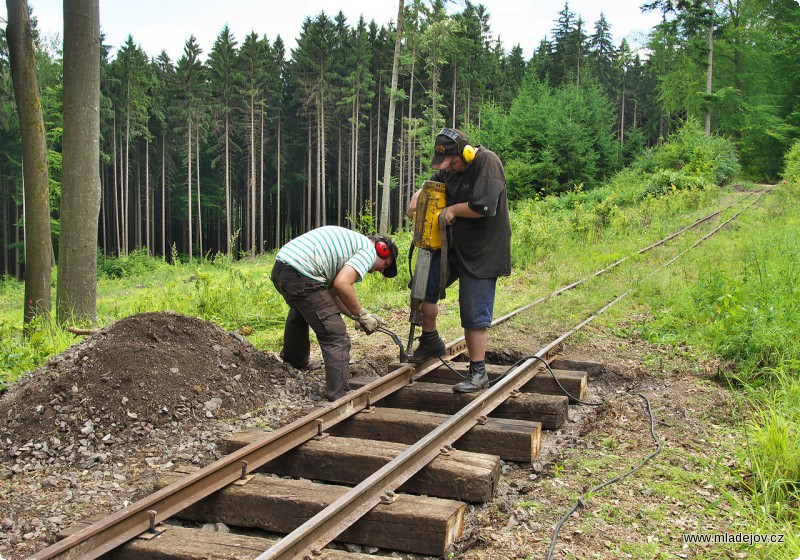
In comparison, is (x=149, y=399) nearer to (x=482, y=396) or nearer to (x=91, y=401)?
(x=91, y=401)

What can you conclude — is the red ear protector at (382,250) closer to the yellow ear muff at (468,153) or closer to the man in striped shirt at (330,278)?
the man in striped shirt at (330,278)

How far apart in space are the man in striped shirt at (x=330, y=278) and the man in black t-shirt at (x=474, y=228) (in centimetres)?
68

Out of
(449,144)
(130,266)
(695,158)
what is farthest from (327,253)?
(130,266)

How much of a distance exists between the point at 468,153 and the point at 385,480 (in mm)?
2761

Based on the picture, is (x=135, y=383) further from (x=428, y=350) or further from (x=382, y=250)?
(x=428, y=350)

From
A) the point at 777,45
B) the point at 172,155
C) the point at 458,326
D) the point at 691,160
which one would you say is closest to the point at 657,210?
the point at 691,160

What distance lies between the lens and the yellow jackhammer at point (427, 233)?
5.63 metres

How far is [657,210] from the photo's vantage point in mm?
21141

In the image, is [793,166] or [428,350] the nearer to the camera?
[428,350]

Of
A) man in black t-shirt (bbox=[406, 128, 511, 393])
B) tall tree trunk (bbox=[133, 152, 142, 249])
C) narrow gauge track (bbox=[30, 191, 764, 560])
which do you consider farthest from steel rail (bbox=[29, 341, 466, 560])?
tall tree trunk (bbox=[133, 152, 142, 249])

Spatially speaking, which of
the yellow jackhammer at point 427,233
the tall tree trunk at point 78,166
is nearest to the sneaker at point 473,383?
the yellow jackhammer at point 427,233

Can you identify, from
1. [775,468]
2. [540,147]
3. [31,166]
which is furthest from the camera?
[540,147]

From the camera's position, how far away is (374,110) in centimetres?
6062

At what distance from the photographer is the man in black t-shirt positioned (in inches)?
208
